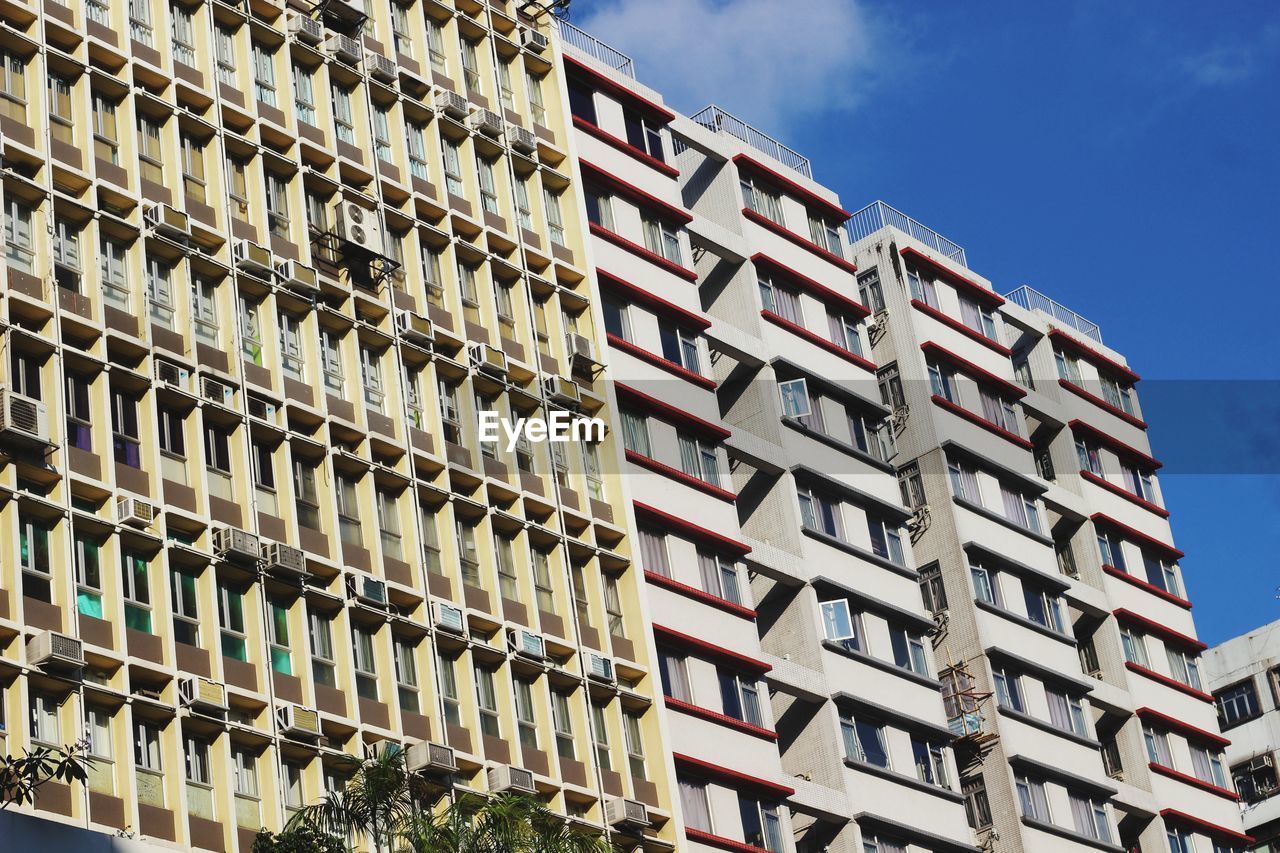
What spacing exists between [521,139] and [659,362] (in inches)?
242

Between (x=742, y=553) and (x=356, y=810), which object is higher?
(x=742, y=553)

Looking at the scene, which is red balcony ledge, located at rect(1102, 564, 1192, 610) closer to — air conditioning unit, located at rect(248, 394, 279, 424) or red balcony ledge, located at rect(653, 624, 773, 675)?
red balcony ledge, located at rect(653, 624, 773, 675)

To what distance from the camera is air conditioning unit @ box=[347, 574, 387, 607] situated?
1646 inches

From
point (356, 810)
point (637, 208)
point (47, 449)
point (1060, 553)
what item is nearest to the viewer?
point (356, 810)

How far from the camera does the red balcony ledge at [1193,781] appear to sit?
64938 millimetres

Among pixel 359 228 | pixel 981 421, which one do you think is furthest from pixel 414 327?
pixel 981 421

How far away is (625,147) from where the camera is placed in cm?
5650

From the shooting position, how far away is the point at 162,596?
38.2m

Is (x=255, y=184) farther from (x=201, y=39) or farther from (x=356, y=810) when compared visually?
(x=356, y=810)

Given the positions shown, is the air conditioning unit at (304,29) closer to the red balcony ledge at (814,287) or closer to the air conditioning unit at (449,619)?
the air conditioning unit at (449,619)

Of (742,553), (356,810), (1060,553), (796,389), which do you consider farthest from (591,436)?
(1060,553)

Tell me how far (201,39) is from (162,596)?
13256 millimetres

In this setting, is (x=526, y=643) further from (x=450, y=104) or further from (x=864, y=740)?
(x=450, y=104)

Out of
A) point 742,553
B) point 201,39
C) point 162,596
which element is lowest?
point 162,596
